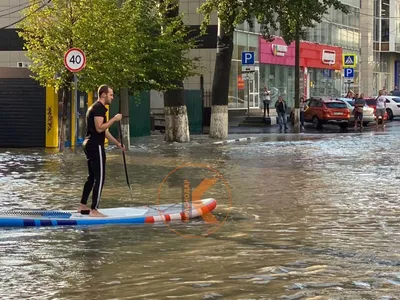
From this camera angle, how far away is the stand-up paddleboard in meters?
11.2

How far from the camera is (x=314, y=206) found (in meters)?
13.5

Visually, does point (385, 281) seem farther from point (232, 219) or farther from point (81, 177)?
point (81, 177)

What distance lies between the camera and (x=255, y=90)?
5553cm

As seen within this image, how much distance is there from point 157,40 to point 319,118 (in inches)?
759

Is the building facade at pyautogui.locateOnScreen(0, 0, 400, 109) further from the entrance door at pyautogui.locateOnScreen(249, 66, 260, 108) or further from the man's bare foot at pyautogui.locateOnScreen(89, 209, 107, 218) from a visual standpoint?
the man's bare foot at pyautogui.locateOnScreen(89, 209, 107, 218)

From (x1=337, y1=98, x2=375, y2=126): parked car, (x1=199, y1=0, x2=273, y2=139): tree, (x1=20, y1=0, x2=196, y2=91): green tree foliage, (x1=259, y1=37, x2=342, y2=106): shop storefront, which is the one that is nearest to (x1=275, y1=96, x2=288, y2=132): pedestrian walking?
(x1=337, y1=98, x2=375, y2=126): parked car

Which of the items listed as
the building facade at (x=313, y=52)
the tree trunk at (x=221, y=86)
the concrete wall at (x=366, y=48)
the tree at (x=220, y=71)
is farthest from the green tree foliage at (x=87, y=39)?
the concrete wall at (x=366, y=48)

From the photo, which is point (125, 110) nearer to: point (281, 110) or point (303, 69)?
point (281, 110)

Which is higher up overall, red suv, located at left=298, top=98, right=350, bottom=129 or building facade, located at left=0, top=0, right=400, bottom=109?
building facade, located at left=0, top=0, right=400, bottom=109

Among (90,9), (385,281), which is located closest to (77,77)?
(90,9)

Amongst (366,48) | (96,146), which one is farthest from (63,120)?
(366,48)

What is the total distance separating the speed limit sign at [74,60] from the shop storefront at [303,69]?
32291 millimetres

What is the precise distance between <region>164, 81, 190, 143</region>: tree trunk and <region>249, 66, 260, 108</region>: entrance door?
75.2 feet

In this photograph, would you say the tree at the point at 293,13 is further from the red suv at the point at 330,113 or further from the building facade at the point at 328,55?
the red suv at the point at 330,113
